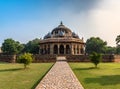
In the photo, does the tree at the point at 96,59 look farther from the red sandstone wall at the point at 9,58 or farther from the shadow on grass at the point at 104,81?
the red sandstone wall at the point at 9,58

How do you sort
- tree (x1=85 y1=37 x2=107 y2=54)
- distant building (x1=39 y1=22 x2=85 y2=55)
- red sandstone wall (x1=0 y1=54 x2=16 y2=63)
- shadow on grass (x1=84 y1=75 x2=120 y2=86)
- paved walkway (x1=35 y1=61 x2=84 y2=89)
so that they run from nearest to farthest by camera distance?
paved walkway (x1=35 y1=61 x2=84 y2=89) → shadow on grass (x1=84 y1=75 x2=120 y2=86) → red sandstone wall (x1=0 y1=54 x2=16 y2=63) → distant building (x1=39 y1=22 x2=85 y2=55) → tree (x1=85 y1=37 x2=107 y2=54)

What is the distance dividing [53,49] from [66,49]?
10.7 ft

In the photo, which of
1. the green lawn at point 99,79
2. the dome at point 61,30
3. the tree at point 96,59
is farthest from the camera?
the dome at point 61,30

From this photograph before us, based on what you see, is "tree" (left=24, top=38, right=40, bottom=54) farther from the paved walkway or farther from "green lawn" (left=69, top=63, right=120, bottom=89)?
the paved walkway

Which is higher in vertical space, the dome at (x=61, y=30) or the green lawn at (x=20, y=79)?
the dome at (x=61, y=30)

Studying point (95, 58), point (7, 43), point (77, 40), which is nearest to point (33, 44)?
point (7, 43)

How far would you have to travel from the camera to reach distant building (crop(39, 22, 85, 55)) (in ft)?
156

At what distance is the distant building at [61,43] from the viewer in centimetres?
4759

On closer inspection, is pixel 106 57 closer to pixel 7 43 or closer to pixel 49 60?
pixel 49 60

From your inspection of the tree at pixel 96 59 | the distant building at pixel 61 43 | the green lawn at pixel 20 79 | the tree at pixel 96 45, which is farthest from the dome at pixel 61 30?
the green lawn at pixel 20 79

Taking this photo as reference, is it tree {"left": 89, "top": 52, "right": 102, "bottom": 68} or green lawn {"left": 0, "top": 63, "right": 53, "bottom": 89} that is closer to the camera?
green lawn {"left": 0, "top": 63, "right": 53, "bottom": 89}

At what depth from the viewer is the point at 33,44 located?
66938 millimetres

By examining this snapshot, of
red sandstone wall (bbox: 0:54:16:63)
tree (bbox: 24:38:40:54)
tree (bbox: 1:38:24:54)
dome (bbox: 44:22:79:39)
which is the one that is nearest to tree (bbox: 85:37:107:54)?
dome (bbox: 44:22:79:39)

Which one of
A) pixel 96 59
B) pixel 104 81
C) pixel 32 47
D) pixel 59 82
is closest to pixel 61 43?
pixel 32 47
